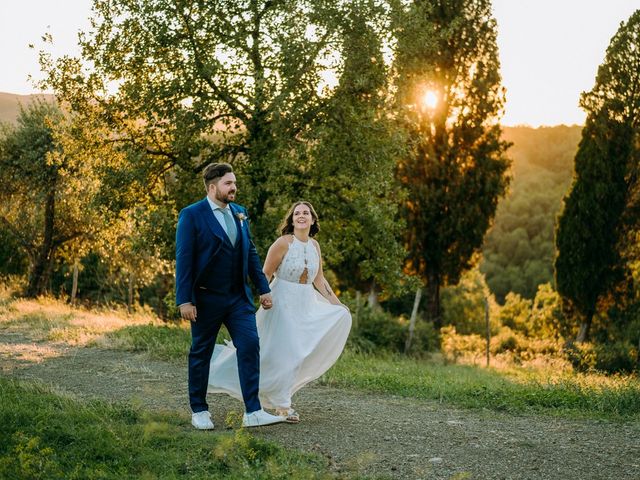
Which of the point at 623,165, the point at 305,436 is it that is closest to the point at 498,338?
the point at 623,165

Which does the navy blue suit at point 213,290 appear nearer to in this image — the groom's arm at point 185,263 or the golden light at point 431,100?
the groom's arm at point 185,263

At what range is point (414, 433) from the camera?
675 centimetres

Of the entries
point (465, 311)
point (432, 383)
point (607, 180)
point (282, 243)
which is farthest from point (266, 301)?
point (465, 311)

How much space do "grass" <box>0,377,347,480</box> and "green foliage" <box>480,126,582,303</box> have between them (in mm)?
50159

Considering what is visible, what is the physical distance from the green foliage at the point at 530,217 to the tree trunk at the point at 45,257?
35.6 metres

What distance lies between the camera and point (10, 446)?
5.46 metres

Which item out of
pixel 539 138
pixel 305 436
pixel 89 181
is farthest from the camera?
pixel 539 138

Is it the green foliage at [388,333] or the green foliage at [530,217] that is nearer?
the green foliage at [388,333]

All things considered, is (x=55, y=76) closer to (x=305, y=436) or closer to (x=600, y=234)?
(x=305, y=436)

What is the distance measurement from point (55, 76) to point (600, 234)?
18112mm

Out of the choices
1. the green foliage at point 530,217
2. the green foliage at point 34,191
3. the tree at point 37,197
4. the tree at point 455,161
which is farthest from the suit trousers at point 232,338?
the green foliage at point 530,217

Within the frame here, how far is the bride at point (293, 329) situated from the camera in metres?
7.08

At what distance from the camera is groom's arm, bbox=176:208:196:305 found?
6.46 metres

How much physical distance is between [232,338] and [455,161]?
19944mm
